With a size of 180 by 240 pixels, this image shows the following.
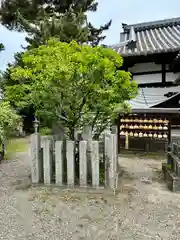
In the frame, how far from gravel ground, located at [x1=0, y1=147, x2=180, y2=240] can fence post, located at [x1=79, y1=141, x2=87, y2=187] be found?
0.25 meters

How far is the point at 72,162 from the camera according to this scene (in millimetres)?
4824

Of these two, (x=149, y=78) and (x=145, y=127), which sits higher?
(x=149, y=78)

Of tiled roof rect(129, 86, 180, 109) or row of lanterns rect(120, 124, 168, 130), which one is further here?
tiled roof rect(129, 86, 180, 109)

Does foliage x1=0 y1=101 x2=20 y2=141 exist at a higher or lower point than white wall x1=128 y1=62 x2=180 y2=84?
lower

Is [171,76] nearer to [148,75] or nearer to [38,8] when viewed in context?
[148,75]

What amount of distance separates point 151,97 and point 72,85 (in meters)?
5.51

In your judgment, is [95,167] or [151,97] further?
[151,97]

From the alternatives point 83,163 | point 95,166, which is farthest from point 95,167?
point 83,163

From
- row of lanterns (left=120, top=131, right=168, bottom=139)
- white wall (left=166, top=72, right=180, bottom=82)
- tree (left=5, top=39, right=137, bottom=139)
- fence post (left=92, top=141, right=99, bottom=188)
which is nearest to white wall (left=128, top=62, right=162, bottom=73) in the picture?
white wall (left=166, top=72, right=180, bottom=82)

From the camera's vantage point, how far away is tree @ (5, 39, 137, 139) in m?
4.68

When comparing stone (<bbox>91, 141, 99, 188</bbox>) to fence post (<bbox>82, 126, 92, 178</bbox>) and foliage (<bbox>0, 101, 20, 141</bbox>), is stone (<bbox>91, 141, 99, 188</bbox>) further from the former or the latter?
foliage (<bbox>0, 101, 20, 141</bbox>)

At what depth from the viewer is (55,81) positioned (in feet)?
15.6

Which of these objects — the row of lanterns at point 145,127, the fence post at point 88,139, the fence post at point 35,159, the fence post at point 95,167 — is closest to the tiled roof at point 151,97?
the row of lanterns at point 145,127

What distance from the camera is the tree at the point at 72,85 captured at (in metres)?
4.68
